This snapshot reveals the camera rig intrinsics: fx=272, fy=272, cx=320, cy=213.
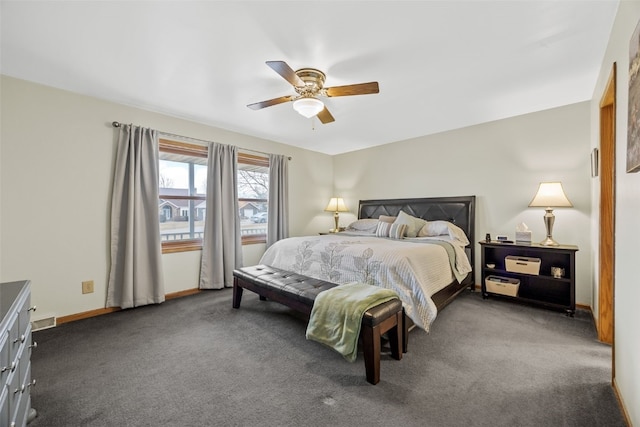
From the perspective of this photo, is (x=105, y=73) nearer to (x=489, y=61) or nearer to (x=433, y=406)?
(x=489, y=61)

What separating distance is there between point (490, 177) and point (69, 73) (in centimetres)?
503

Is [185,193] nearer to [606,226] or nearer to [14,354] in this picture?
[14,354]

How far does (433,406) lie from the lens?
161cm

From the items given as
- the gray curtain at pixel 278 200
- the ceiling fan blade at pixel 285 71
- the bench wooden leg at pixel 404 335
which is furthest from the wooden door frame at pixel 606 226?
the gray curtain at pixel 278 200

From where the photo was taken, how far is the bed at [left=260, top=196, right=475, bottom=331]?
247 centimetres

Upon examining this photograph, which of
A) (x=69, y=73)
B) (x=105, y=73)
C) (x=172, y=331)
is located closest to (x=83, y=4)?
(x=105, y=73)

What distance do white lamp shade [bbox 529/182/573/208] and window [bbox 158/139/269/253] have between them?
3999 millimetres

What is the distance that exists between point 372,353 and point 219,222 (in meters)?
2.96

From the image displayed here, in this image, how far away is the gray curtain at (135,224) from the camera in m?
3.17

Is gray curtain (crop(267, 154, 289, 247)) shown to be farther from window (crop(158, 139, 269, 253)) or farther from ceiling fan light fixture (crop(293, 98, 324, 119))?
ceiling fan light fixture (crop(293, 98, 324, 119))

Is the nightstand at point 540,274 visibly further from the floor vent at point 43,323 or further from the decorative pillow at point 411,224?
the floor vent at point 43,323

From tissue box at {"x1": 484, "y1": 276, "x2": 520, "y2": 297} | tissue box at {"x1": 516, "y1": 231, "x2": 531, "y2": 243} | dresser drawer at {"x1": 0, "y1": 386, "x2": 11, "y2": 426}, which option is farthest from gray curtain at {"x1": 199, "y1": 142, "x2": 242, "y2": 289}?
tissue box at {"x1": 516, "y1": 231, "x2": 531, "y2": 243}

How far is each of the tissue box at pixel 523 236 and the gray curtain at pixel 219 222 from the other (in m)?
3.87

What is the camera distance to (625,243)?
1.51 meters
